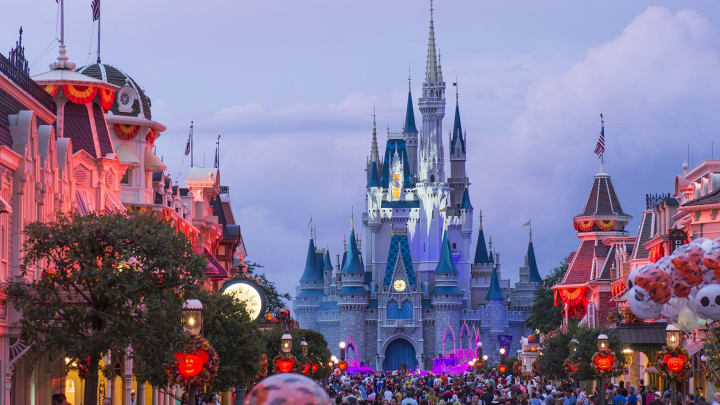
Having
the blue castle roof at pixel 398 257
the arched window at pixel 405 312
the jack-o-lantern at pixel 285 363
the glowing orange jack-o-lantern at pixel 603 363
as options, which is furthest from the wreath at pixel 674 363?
the blue castle roof at pixel 398 257

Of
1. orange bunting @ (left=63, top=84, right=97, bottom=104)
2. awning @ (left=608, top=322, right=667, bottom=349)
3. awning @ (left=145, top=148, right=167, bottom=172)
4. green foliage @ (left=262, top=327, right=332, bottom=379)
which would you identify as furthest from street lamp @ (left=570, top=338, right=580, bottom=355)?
orange bunting @ (left=63, top=84, right=97, bottom=104)

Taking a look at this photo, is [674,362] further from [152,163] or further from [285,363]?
[152,163]

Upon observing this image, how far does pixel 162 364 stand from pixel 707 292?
961 centimetres

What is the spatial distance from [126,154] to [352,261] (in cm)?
15202

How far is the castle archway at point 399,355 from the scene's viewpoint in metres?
190

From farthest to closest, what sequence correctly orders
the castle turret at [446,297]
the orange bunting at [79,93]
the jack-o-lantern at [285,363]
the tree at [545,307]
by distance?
the castle turret at [446,297], the tree at [545,307], the jack-o-lantern at [285,363], the orange bunting at [79,93]

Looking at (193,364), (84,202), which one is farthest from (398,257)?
(193,364)

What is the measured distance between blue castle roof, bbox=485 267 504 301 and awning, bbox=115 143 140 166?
153585 mm

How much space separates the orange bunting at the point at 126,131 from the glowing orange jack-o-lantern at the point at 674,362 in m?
19.4

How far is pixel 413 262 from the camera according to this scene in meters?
199

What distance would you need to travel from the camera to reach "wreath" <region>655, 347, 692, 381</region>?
108 feet

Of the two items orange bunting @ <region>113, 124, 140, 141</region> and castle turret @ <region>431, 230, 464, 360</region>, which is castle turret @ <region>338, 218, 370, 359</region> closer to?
castle turret @ <region>431, 230, 464, 360</region>

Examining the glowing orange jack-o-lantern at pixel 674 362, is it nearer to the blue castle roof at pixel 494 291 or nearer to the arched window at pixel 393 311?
the arched window at pixel 393 311

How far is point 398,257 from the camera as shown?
7569 inches
